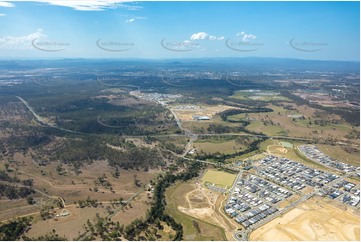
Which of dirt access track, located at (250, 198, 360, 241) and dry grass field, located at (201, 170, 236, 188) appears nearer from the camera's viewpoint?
dirt access track, located at (250, 198, 360, 241)

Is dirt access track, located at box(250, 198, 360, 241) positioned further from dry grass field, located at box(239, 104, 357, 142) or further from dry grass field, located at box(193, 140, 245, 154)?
dry grass field, located at box(239, 104, 357, 142)

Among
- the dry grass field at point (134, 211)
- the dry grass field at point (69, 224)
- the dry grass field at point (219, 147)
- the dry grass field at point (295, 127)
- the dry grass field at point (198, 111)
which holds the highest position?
the dry grass field at point (198, 111)

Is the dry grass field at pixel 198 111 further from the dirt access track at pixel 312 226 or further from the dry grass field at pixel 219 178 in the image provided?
the dirt access track at pixel 312 226

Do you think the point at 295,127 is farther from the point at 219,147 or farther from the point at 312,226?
the point at 312,226

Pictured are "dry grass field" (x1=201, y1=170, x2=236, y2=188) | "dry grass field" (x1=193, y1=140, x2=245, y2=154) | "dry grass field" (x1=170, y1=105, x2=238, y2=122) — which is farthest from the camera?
"dry grass field" (x1=170, y1=105, x2=238, y2=122)

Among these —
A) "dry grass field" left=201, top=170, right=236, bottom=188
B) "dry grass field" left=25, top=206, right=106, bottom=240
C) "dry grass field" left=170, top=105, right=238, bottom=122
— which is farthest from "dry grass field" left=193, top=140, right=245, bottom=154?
"dry grass field" left=25, top=206, right=106, bottom=240

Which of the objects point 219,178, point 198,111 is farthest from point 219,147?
point 198,111

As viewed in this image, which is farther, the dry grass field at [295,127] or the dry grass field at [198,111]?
the dry grass field at [198,111]

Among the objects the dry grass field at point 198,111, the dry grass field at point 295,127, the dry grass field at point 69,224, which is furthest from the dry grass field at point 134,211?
the dry grass field at point 198,111

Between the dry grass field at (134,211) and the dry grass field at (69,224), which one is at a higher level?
the dry grass field at (134,211)
